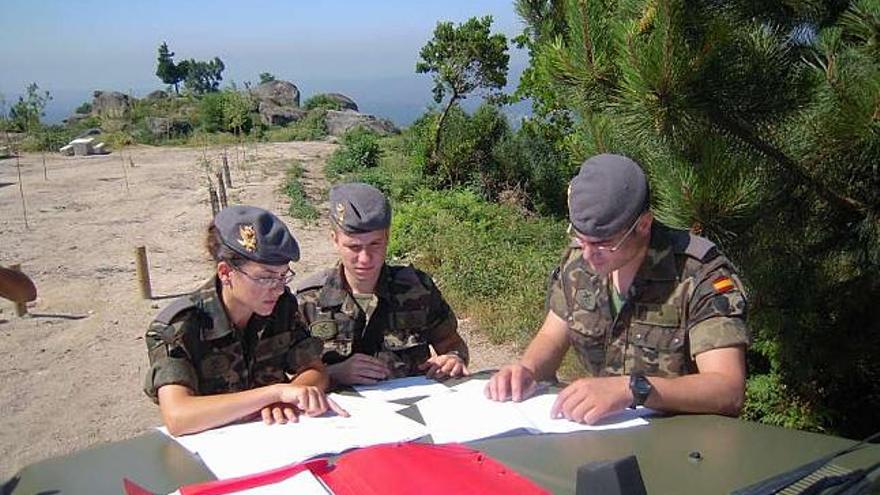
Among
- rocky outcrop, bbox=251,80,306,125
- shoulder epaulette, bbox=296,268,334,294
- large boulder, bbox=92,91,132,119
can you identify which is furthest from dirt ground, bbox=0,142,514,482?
large boulder, bbox=92,91,132,119

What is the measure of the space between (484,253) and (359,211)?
558 centimetres

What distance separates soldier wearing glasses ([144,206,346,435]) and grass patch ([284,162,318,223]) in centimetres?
901

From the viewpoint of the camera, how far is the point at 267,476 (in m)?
1.57

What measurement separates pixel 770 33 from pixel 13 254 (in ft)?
29.0

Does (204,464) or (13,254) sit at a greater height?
(204,464)

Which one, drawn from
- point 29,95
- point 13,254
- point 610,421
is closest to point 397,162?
point 13,254

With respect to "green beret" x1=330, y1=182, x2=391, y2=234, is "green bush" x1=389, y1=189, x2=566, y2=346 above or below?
below

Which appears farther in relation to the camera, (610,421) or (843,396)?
(843,396)

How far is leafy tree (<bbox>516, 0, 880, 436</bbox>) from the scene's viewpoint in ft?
8.87

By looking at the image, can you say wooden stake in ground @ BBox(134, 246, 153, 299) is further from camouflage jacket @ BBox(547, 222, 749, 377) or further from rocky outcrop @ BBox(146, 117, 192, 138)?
rocky outcrop @ BBox(146, 117, 192, 138)

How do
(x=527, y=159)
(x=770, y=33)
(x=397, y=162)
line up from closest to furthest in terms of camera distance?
(x=770, y=33) → (x=527, y=159) → (x=397, y=162)

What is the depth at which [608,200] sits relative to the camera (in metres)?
2.16

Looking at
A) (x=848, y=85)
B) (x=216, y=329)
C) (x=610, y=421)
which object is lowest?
(x=610, y=421)

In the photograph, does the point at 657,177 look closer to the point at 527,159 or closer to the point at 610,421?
the point at 610,421
